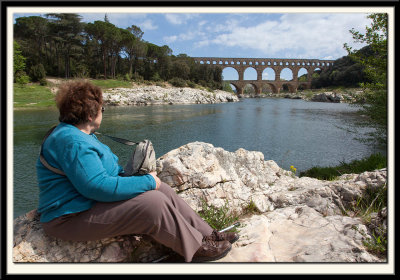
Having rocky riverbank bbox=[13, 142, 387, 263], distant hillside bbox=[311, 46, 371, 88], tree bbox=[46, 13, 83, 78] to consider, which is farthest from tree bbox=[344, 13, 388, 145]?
distant hillside bbox=[311, 46, 371, 88]

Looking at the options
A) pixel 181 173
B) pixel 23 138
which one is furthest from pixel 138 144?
pixel 23 138

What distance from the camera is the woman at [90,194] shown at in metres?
1.48

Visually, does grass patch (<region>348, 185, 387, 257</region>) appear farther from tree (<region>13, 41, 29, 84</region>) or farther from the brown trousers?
tree (<region>13, 41, 29, 84</region>)

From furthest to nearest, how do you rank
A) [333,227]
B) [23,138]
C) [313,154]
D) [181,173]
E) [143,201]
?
[23,138] → [313,154] → [181,173] → [333,227] → [143,201]

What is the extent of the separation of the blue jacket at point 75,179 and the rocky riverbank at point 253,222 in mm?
334

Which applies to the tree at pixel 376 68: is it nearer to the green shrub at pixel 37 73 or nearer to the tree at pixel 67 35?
the green shrub at pixel 37 73

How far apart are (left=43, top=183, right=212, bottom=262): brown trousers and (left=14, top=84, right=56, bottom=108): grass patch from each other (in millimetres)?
21418

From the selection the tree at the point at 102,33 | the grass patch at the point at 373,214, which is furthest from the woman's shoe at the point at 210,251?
the tree at the point at 102,33

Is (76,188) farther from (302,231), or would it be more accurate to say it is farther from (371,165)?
(371,165)

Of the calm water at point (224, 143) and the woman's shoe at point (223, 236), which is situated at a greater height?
the calm water at point (224, 143)

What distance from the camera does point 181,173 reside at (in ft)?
9.57

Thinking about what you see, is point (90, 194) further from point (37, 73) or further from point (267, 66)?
point (267, 66)

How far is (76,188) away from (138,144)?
548 mm

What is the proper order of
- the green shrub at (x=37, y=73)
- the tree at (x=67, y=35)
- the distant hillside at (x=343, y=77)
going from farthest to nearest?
1. the distant hillside at (x=343, y=77)
2. the tree at (x=67, y=35)
3. the green shrub at (x=37, y=73)
